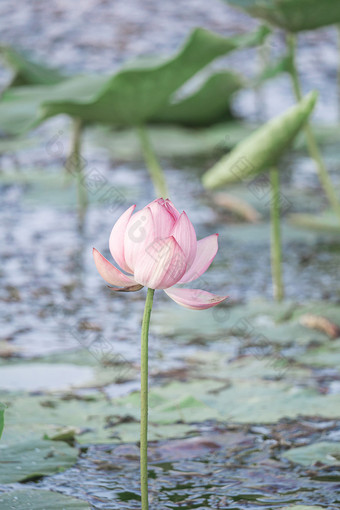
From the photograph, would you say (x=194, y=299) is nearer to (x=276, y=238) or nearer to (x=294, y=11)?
(x=276, y=238)

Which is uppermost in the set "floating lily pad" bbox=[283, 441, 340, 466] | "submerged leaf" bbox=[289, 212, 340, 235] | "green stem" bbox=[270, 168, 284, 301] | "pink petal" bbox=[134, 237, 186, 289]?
"pink petal" bbox=[134, 237, 186, 289]

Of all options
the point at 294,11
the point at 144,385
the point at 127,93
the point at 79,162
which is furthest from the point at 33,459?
the point at 79,162

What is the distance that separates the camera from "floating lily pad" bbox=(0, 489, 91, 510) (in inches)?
45.1

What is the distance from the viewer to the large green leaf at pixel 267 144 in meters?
1.99

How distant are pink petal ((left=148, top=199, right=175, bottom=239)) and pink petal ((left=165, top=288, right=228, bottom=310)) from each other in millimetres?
71

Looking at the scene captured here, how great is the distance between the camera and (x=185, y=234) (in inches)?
38.1

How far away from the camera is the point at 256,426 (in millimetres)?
1520

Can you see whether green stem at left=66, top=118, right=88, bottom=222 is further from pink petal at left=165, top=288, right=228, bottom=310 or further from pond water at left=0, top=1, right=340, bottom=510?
pink petal at left=165, top=288, right=228, bottom=310

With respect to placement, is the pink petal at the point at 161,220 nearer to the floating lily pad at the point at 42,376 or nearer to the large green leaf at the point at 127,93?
the floating lily pad at the point at 42,376

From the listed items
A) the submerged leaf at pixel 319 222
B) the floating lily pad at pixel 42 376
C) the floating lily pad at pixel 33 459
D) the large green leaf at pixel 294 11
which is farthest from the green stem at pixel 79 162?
the floating lily pad at pixel 33 459

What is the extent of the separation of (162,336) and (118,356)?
0.17 meters

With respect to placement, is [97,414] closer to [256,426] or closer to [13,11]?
[256,426]

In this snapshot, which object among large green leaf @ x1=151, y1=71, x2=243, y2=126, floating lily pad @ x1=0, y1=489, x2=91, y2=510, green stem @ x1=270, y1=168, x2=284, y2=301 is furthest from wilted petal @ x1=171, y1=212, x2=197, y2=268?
large green leaf @ x1=151, y1=71, x2=243, y2=126

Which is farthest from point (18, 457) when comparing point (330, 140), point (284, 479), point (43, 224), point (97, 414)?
point (330, 140)
